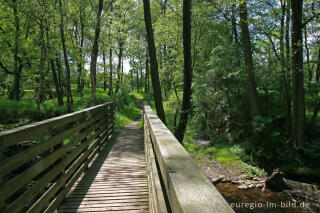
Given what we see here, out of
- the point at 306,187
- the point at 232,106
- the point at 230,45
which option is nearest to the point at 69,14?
the point at 230,45

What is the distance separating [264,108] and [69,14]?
1409cm

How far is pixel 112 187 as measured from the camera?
3346mm

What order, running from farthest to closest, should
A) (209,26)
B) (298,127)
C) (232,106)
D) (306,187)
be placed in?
1. (232,106)
2. (209,26)
3. (298,127)
4. (306,187)

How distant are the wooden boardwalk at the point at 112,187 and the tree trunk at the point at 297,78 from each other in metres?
6.34

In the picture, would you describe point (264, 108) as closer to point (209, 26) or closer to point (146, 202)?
point (209, 26)

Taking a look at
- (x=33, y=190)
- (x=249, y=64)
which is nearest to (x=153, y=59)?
(x=249, y=64)

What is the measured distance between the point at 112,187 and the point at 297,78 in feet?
25.0

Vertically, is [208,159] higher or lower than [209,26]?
lower

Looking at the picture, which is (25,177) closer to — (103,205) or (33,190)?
(33,190)

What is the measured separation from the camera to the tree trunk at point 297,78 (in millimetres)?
6500

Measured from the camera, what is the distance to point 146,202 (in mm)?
2883

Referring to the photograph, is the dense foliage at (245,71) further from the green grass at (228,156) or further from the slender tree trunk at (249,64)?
the green grass at (228,156)

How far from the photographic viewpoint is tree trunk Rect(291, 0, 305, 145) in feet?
21.3

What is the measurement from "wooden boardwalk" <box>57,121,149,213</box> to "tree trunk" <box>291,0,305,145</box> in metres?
6.34
